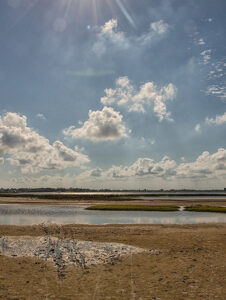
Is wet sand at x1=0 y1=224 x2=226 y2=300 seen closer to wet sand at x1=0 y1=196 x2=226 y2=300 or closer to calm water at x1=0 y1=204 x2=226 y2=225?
wet sand at x1=0 y1=196 x2=226 y2=300

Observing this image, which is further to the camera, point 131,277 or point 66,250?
point 66,250

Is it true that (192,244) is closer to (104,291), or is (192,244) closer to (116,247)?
(116,247)

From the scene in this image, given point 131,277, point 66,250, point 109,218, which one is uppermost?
point 131,277

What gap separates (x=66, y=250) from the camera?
19.0 m

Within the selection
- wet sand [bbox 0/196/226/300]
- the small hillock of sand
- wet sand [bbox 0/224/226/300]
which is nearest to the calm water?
the small hillock of sand

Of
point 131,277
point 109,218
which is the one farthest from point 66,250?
point 109,218

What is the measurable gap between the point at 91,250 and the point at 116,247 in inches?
83.5

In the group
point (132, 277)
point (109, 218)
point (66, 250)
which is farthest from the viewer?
point (109, 218)

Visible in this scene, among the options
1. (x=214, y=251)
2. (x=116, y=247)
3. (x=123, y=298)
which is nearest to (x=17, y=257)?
(x=116, y=247)

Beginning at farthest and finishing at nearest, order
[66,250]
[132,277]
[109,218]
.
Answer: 1. [109,218]
2. [66,250]
3. [132,277]

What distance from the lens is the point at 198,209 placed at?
5734 cm

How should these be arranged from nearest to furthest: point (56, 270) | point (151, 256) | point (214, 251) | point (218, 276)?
1. point (218, 276)
2. point (56, 270)
3. point (151, 256)
4. point (214, 251)

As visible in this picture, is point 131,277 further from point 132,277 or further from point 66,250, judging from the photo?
point 66,250

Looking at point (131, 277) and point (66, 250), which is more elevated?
point (131, 277)
